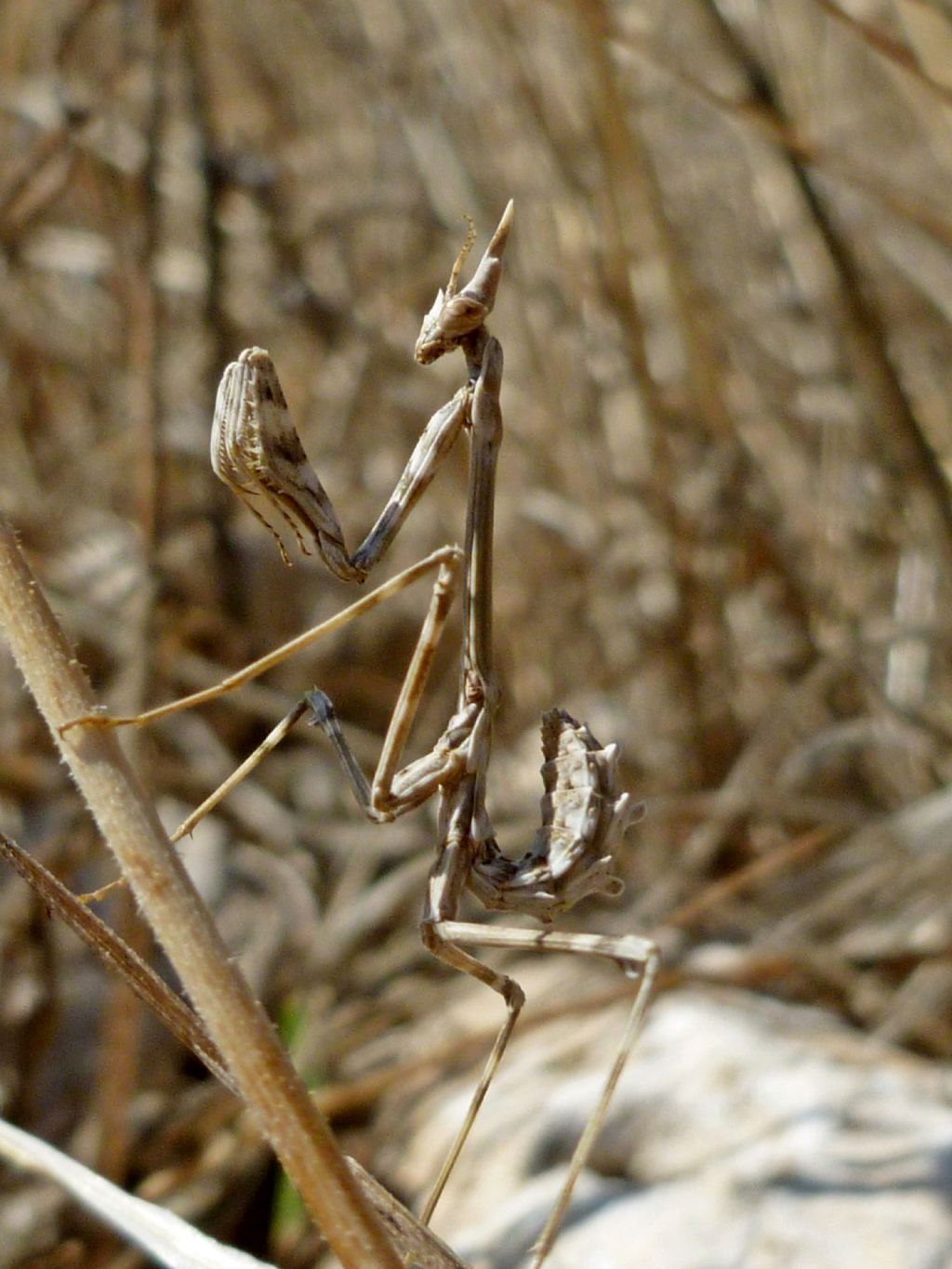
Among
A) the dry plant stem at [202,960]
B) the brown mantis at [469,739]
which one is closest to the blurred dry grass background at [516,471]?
the brown mantis at [469,739]

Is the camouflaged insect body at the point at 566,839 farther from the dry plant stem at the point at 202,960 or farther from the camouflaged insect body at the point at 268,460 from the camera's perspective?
the dry plant stem at the point at 202,960

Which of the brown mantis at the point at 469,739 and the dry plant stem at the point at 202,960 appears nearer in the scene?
the dry plant stem at the point at 202,960

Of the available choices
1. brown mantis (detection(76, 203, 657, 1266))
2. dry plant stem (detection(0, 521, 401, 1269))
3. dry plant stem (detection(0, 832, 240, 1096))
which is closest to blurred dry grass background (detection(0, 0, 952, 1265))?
brown mantis (detection(76, 203, 657, 1266))

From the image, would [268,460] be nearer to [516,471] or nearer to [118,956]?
[118,956]

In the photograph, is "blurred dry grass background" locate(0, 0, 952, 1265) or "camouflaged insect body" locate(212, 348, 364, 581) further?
"blurred dry grass background" locate(0, 0, 952, 1265)

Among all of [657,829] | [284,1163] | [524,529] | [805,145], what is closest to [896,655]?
[657,829]

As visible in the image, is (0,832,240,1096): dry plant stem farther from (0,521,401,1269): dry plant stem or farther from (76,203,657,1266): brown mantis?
(76,203,657,1266): brown mantis

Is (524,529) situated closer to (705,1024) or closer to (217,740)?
(217,740)
